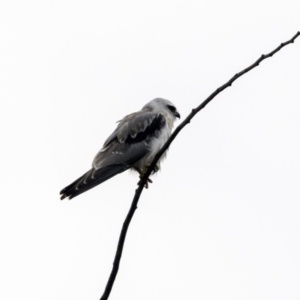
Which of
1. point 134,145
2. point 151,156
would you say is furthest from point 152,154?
point 134,145

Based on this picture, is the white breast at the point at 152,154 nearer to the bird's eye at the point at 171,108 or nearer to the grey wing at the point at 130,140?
the grey wing at the point at 130,140

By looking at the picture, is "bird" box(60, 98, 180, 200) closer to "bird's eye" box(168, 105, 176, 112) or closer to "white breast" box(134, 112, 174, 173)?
"white breast" box(134, 112, 174, 173)

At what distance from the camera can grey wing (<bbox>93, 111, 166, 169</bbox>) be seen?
20.7 feet

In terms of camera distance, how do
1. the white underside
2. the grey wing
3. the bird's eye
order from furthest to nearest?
the bird's eye < the white underside < the grey wing

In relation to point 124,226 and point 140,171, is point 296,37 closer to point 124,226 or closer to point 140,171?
point 124,226

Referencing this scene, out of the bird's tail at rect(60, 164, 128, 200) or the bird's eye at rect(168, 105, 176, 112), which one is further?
the bird's eye at rect(168, 105, 176, 112)

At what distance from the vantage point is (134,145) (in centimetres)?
655

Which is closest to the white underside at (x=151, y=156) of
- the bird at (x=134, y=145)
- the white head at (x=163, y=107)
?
the bird at (x=134, y=145)

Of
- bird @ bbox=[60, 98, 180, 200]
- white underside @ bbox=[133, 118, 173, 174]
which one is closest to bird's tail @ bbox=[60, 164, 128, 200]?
bird @ bbox=[60, 98, 180, 200]

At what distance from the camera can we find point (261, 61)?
339 cm

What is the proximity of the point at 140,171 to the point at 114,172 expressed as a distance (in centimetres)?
52

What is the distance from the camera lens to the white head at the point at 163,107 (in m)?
7.33

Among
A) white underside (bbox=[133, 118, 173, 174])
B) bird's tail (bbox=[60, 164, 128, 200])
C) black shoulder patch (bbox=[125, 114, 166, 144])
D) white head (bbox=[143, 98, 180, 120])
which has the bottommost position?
bird's tail (bbox=[60, 164, 128, 200])

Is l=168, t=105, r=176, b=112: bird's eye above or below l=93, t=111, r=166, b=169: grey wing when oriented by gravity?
above
